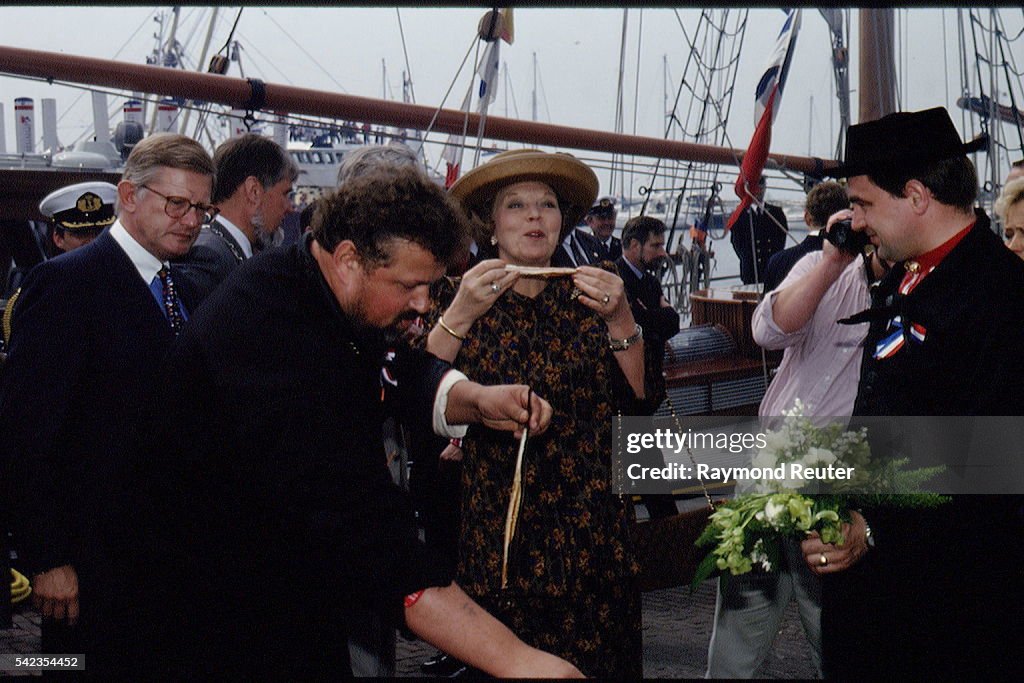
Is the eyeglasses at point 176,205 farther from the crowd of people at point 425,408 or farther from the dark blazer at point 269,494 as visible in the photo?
the dark blazer at point 269,494

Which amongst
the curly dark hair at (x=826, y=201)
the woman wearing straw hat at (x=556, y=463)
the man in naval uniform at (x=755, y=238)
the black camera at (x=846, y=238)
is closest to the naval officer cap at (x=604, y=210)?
the man in naval uniform at (x=755, y=238)

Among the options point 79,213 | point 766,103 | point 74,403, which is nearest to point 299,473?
point 74,403

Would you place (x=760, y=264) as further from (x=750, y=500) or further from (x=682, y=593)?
A: (x=750, y=500)

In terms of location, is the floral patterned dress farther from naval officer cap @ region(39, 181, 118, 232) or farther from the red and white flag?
the red and white flag

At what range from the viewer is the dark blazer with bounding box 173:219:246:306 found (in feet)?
11.3

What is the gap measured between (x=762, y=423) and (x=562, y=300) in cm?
131

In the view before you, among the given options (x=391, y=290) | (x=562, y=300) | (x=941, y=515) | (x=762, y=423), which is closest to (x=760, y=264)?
(x=762, y=423)

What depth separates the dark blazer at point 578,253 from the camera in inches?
151

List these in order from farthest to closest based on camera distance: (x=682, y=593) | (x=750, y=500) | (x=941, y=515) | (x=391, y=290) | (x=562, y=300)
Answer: (x=682, y=593), (x=562, y=300), (x=750, y=500), (x=941, y=515), (x=391, y=290)

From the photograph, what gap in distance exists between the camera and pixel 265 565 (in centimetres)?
204

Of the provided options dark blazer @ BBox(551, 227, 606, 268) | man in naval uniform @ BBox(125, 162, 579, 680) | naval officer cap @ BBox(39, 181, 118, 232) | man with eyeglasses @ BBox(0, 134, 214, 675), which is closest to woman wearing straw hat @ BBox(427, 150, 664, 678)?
dark blazer @ BBox(551, 227, 606, 268)

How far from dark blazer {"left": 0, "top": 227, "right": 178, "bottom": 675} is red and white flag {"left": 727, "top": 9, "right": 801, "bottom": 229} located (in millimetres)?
5427

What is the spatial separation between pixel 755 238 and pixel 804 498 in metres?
6.93

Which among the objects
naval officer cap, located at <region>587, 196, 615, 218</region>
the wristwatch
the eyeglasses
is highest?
naval officer cap, located at <region>587, 196, 615, 218</region>
